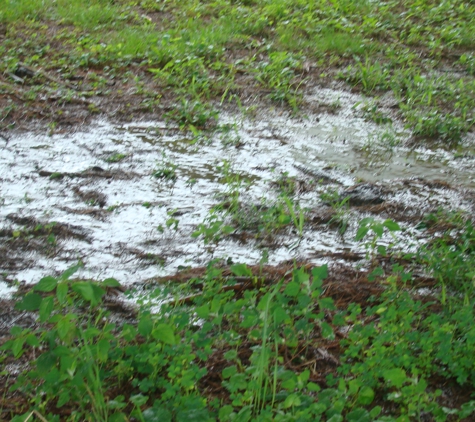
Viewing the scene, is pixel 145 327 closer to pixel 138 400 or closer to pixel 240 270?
pixel 138 400

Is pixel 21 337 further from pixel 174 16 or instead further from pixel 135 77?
pixel 174 16

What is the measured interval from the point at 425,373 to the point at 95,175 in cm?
279

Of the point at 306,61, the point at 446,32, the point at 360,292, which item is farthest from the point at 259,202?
the point at 446,32

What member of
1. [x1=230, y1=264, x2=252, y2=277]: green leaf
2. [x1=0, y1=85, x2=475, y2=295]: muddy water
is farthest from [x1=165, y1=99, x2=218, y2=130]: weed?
[x1=230, y1=264, x2=252, y2=277]: green leaf

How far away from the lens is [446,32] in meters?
7.64

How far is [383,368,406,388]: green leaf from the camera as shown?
234 centimetres

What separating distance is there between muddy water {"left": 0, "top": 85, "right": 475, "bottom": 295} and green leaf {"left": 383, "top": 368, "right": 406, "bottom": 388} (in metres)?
1.24

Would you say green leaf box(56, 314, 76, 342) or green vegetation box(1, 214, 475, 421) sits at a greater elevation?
green leaf box(56, 314, 76, 342)

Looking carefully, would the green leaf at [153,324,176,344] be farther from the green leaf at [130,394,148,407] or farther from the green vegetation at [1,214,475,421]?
the green leaf at [130,394,148,407]

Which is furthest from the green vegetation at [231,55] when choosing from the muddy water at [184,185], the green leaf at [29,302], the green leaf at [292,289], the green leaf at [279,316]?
the green leaf at [29,302]

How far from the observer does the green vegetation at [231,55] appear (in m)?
5.86

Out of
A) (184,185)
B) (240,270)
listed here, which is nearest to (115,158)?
(184,185)

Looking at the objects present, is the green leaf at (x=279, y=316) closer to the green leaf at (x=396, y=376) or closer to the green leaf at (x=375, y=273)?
the green leaf at (x=396, y=376)

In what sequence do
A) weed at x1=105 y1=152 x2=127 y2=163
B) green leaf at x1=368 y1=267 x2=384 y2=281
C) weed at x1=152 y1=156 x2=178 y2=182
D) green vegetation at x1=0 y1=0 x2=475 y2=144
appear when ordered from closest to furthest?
1. green leaf at x1=368 y1=267 x2=384 y2=281
2. weed at x1=152 y1=156 x2=178 y2=182
3. weed at x1=105 y1=152 x2=127 y2=163
4. green vegetation at x1=0 y1=0 x2=475 y2=144
